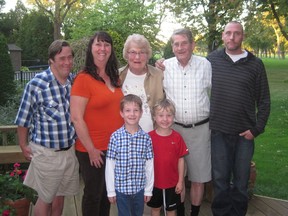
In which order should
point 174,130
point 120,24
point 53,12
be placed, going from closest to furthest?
point 174,130, point 120,24, point 53,12

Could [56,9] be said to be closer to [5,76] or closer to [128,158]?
[5,76]

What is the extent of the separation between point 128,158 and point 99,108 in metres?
0.46

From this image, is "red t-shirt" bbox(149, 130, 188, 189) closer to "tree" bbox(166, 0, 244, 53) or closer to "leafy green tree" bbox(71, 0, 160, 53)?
"tree" bbox(166, 0, 244, 53)

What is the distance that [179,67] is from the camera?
331 centimetres

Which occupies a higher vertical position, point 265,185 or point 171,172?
point 171,172

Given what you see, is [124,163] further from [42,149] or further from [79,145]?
[42,149]

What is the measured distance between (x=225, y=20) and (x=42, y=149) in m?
7.81

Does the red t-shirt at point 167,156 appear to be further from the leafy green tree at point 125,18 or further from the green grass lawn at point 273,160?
the leafy green tree at point 125,18

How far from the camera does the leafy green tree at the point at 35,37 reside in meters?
34.0

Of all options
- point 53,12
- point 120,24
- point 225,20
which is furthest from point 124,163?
point 53,12

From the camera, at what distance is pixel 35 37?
33.8 metres

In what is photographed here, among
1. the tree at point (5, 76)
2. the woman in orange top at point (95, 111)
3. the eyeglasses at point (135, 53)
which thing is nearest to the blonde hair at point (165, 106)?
the woman in orange top at point (95, 111)

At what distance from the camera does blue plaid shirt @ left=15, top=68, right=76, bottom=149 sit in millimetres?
2793

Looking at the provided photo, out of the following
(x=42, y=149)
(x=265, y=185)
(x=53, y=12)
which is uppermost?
(x=53, y=12)
